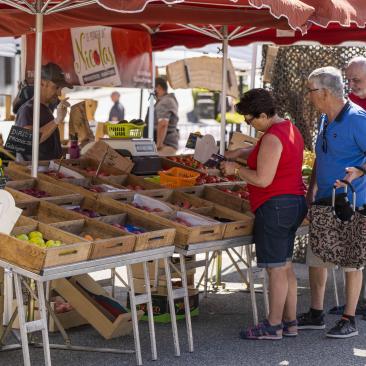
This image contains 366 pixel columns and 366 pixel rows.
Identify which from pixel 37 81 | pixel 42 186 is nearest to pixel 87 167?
pixel 42 186

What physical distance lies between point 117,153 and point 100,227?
2042 millimetres

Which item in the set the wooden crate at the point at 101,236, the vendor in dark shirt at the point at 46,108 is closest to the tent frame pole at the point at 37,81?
the vendor in dark shirt at the point at 46,108

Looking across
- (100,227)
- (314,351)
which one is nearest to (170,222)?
(100,227)

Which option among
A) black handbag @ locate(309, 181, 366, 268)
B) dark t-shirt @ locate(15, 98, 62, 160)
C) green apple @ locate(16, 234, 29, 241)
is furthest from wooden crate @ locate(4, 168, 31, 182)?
black handbag @ locate(309, 181, 366, 268)

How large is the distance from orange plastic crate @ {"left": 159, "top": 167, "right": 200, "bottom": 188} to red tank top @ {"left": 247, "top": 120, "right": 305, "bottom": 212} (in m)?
0.99

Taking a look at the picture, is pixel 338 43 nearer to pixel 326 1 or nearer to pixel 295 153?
pixel 326 1

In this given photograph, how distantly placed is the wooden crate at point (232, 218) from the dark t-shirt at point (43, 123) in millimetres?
1770

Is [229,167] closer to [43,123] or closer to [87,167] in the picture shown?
[87,167]

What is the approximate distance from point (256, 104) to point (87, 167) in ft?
6.48

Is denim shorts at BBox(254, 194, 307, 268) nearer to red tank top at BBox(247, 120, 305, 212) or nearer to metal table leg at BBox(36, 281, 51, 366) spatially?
red tank top at BBox(247, 120, 305, 212)

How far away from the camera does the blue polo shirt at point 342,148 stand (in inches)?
211

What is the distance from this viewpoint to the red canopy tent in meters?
5.27

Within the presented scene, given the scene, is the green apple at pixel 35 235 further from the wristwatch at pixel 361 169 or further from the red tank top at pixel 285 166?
Result: the wristwatch at pixel 361 169

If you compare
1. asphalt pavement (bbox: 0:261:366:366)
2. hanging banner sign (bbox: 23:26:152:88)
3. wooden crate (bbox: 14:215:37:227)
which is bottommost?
asphalt pavement (bbox: 0:261:366:366)
